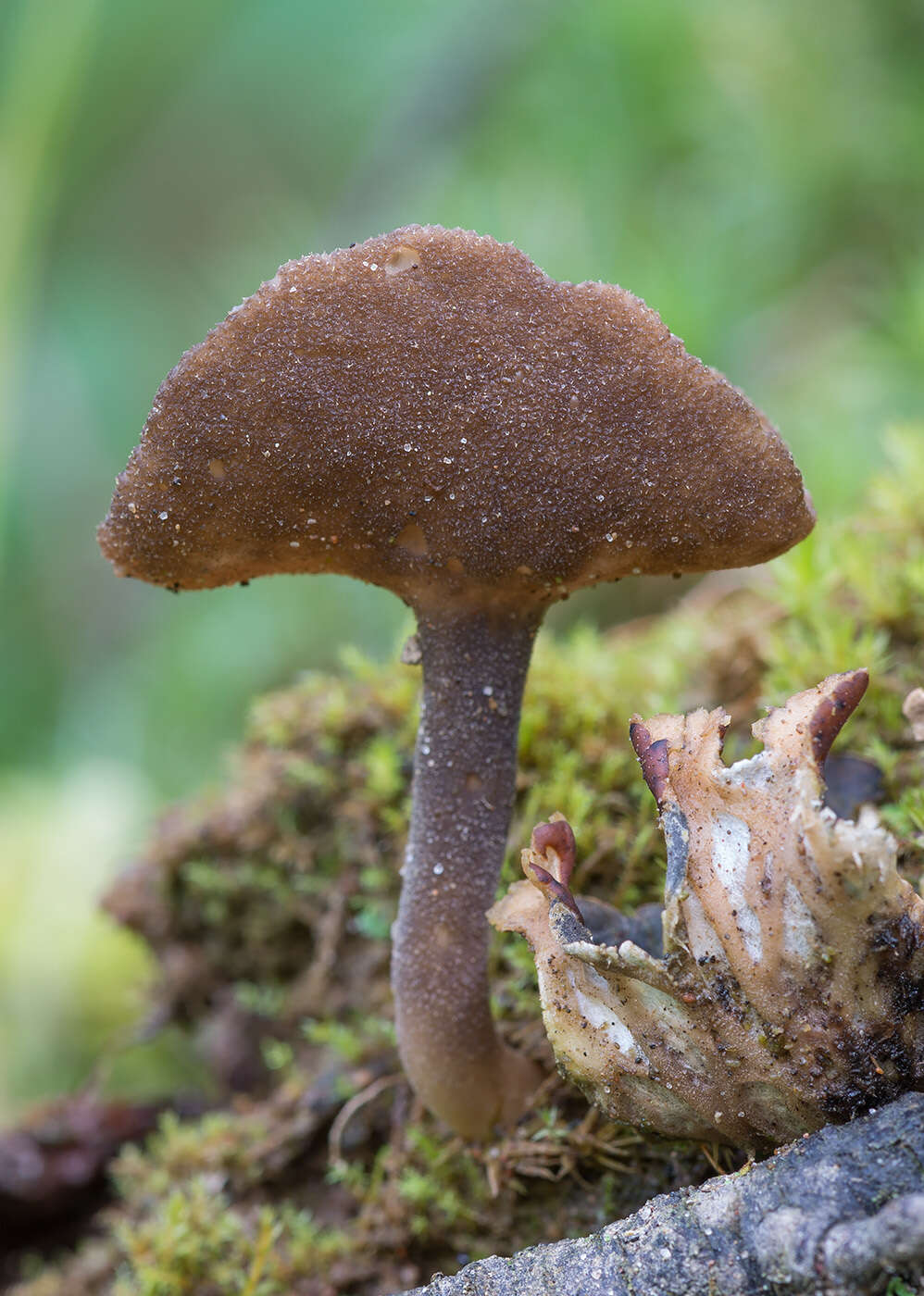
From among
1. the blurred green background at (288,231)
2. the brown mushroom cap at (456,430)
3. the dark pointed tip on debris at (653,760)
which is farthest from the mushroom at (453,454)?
the blurred green background at (288,231)

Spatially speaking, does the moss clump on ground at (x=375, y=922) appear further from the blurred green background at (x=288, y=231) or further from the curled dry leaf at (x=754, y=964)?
the blurred green background at (x=288, y=231)

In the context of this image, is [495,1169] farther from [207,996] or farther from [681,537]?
[207,996]

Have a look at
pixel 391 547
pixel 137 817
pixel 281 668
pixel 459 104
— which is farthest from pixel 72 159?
pixel 391 547

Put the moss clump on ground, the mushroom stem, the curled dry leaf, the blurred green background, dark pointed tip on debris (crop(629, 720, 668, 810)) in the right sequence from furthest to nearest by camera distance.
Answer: the blurred green background
the moss clump on ground
the mushroom stem
dark pointed tip on debris (crop(629, 720, 668, 810))
the curled dry leaf

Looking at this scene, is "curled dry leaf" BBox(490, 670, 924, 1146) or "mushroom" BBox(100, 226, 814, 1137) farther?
"mushroom" BBox(100, 226, 814, 1137)

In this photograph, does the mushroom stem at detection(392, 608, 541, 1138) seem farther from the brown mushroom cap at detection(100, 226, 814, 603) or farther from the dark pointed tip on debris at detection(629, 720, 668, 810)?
the dark pointed tip on debris at detection(629, 720, 668, 810)

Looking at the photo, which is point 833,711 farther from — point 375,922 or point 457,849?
point 375,922

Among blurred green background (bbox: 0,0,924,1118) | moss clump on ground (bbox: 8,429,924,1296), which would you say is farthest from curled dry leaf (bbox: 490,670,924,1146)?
blurred green background (bbox: 0,0,924,1118)

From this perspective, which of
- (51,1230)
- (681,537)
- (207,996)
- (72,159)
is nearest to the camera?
(681,537)
